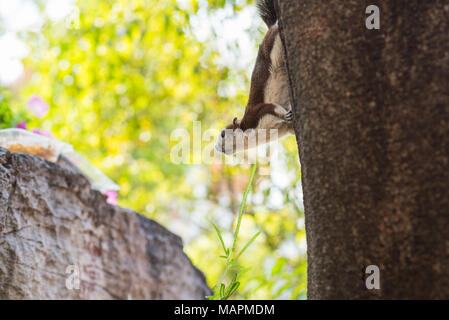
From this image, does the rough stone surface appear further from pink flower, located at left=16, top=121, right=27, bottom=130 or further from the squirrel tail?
the squirrel tail

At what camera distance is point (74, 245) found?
6.22 ft

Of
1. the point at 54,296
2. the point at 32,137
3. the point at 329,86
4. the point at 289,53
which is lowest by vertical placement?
the point at 54,296

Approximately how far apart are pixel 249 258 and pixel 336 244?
13.9 feet

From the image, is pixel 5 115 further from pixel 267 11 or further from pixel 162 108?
pixel 162 108

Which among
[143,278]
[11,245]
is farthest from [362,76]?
[143,278]

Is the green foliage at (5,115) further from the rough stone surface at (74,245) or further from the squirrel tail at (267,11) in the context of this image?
the squirrel tail at (267,11)

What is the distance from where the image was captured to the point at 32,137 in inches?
75.4

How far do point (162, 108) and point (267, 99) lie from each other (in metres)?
3.34

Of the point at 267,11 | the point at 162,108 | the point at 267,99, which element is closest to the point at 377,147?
the point at 267,99

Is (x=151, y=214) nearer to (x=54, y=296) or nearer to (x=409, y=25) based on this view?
(x=54, y=296)

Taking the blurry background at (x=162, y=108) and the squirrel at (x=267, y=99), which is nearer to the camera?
the squirrel at (x=267, y=99)

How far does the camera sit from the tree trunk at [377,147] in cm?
79

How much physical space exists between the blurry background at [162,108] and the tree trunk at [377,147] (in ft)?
5.87

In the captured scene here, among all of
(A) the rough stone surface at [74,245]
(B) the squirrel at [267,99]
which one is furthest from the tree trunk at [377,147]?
(A) the rough stone surface at [74,245]
